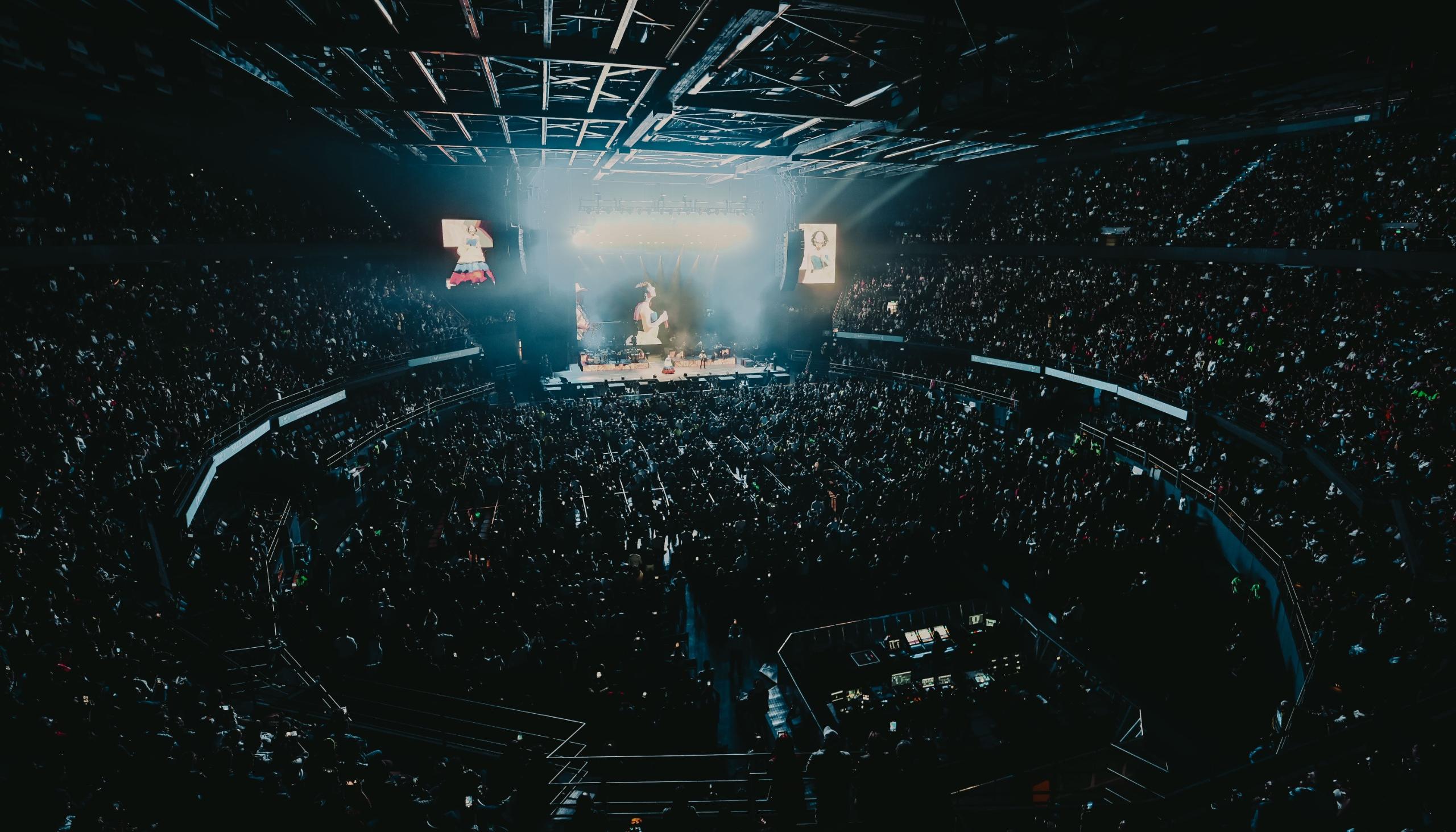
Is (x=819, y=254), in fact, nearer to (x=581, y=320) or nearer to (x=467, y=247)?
(x=581, y=320)

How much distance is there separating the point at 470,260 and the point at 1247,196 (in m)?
31.9

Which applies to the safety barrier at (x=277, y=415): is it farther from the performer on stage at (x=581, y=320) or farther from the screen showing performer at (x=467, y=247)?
the performer on stage at (x=581, y=320)

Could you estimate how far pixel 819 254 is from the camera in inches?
1385

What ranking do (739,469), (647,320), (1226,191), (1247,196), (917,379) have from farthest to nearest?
(647,320), (917,379), (1226,191), (1247,196), (739,469)

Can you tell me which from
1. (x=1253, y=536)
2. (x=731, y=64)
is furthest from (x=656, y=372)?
(x=1253, y=536)

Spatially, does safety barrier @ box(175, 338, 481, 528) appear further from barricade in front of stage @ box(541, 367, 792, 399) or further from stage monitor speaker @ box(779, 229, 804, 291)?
stage monitor speaker @ box(779, 229, 804, 291)

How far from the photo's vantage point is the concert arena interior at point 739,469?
730 centimetres

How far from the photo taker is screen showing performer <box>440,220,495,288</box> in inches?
1272

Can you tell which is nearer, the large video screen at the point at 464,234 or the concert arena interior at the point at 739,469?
→ the concert arena interior at the point at 739,469

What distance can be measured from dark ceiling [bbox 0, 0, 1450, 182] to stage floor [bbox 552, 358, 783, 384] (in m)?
13.7

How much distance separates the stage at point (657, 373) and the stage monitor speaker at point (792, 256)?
15.9ft

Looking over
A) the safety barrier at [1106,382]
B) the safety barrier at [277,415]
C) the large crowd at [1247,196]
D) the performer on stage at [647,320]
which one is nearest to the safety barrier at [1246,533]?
the safety barrier at [1106,382]

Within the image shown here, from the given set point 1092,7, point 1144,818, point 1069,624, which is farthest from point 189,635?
point 1092,7

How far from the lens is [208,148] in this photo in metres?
23.9
